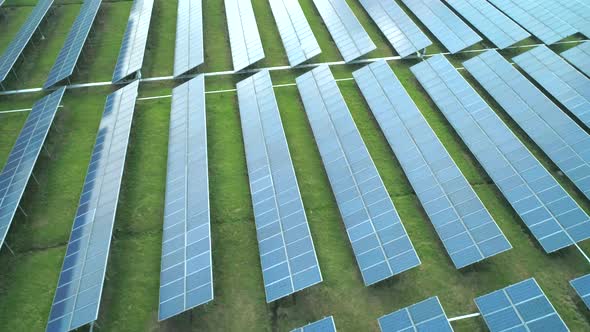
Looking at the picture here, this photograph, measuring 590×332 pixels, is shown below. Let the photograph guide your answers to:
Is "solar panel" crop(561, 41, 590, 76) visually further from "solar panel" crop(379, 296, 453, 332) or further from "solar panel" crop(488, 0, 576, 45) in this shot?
"solar panel" crop(379, 296, 453, 332)

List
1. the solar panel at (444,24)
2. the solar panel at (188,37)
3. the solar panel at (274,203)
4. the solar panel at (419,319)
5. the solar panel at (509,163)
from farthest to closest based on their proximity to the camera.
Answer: the solar panel at (444,24)
the solar panel at (188,37)
the solar panel at (509,163)
the solar panel at (274,203)
the solar panel at (419,319)

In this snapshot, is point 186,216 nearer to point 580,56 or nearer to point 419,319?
point 419,319

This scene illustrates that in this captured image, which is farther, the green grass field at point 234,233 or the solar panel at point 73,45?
the solar panel at point 73,45

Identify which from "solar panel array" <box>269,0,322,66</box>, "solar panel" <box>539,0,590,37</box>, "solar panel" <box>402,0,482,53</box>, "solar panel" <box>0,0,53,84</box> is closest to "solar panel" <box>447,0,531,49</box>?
"solar panel" <box>402,0,482,53</box>

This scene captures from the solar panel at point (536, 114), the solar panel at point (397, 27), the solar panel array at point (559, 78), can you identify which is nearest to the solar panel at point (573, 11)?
the solar panel array at point (559, 78)

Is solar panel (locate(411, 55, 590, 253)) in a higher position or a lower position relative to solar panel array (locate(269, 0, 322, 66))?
lower

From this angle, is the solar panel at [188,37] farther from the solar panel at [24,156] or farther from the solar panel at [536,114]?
the solar panel at [536,114]
